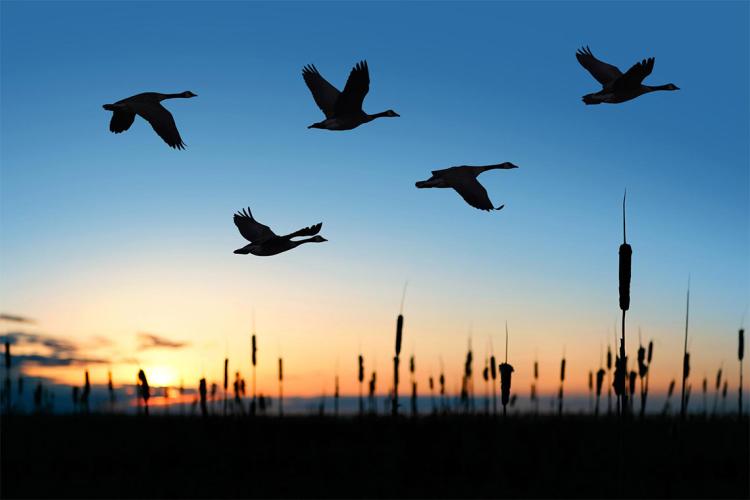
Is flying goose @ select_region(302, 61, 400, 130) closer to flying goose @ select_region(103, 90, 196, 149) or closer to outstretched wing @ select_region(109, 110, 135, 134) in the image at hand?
flying goose @ select_region(103, 90, 196, 149)

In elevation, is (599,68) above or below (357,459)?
above

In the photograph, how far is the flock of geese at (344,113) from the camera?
901cm

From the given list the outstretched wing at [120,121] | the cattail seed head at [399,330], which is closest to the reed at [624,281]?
the cattail seed head at [399,330]

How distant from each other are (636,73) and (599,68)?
2966 mm

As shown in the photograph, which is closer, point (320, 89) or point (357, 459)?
point (320, 89)

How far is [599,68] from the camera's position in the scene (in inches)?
488

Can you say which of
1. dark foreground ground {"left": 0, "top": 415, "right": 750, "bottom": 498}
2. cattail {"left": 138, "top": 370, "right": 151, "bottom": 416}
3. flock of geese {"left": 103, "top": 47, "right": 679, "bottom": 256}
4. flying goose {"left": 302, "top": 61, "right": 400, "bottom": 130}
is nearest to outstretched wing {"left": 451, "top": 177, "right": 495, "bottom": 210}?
flock of geese {"left": 103, "top": 47, "right": 679, "bottom": 256}

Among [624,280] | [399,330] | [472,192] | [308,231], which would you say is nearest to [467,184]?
[472,192]

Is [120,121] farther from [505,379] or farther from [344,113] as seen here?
[505,379]

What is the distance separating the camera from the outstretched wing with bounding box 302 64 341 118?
1164cm

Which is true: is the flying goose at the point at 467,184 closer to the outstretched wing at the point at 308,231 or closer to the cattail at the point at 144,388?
the outstretched wing at the point at 308,231

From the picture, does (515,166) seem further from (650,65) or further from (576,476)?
(576,476)

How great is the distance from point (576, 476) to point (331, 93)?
6797 millimetres

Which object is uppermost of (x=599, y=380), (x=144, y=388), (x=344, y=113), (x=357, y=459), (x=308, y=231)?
(x=344, y=113)
